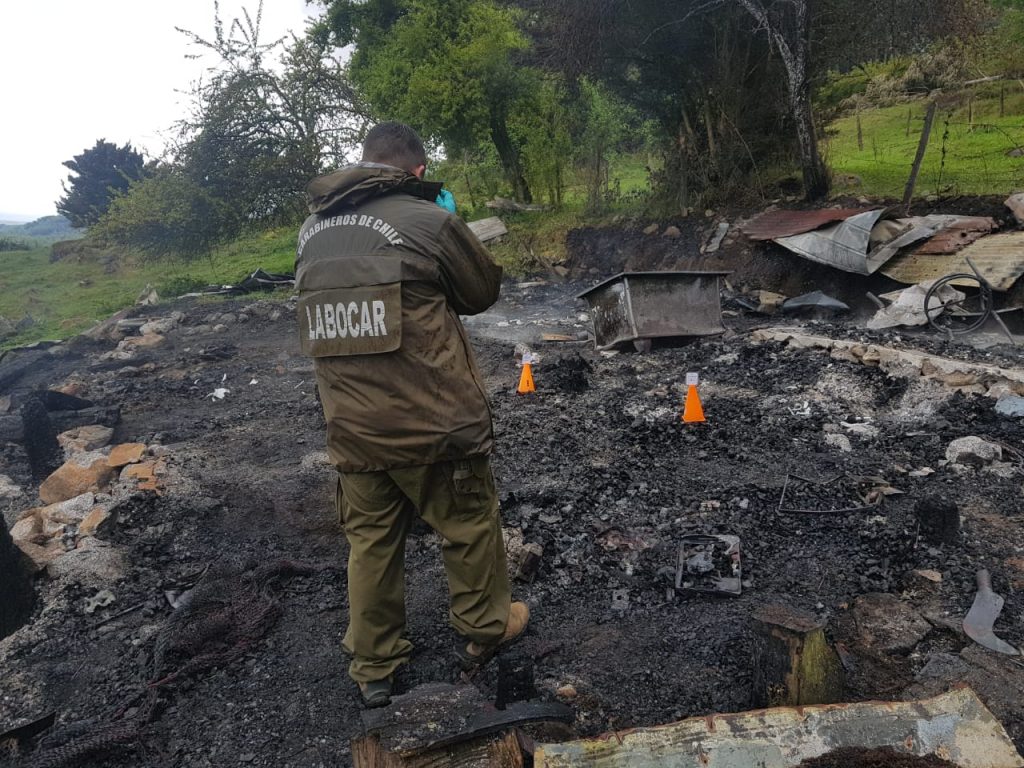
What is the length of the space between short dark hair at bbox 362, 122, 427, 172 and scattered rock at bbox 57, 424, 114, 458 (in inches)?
194

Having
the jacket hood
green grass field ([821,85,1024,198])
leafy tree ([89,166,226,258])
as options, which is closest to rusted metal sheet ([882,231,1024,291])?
green grass field ([821,85,1024,198])

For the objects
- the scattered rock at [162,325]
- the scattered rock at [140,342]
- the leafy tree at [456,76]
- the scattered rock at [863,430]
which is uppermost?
the leafy tree at [456,76]

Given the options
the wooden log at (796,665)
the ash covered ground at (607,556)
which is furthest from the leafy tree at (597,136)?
the wooden log at (796,665)

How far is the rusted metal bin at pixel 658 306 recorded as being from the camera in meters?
7.95

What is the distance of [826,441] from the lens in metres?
5.00

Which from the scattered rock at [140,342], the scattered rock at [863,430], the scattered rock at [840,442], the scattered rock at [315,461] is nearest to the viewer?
the scattered rock at [840,442]

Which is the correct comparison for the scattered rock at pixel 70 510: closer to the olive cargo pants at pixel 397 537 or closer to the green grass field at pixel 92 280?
the olive cargo pants at pixel 397 537

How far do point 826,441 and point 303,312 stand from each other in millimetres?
4055

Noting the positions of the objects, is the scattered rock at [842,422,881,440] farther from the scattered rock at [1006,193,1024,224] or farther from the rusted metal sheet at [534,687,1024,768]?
the scattered rock at [1006,193,1024,224]

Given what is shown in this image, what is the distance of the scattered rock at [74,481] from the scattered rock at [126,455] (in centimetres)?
18

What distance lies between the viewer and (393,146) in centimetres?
253

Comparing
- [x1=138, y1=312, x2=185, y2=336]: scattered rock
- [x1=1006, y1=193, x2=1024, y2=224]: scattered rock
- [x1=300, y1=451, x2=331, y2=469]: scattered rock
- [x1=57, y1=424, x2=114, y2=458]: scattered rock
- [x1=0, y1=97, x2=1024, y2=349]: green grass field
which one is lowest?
[x1=300, y1=451, x2=331, y2=469]: scattered rock

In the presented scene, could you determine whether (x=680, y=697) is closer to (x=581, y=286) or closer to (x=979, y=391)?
(x=979, y=391)

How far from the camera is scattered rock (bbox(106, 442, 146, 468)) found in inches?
201
